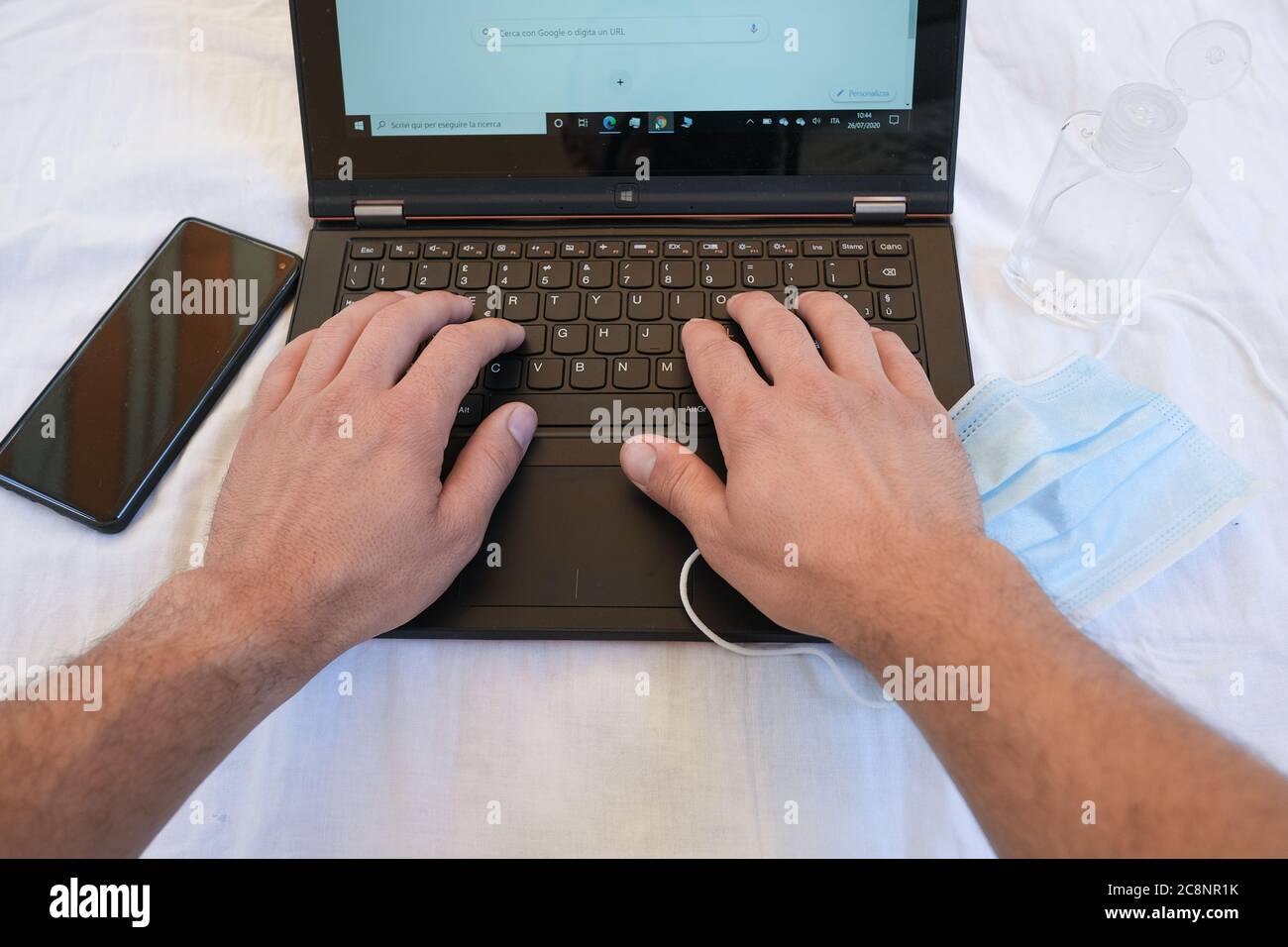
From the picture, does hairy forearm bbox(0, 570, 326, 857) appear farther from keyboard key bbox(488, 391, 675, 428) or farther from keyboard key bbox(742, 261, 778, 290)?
keyboard key bbox(742, 261, 778, 290)

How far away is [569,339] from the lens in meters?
0.63

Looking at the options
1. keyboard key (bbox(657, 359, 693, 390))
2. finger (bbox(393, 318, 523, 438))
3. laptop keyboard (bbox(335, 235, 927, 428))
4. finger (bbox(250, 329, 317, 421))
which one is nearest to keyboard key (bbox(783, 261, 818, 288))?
laptop keyboard (bbox(335, 235, 927, 428))

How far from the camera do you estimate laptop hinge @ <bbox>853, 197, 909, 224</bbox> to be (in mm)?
673

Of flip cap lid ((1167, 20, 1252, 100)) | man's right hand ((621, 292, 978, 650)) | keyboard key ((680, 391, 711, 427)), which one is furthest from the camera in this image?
flip cap lid ((1167, 20, 1252, 100))

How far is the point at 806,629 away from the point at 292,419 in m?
0.34

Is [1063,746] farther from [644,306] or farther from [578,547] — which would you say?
[644,306]

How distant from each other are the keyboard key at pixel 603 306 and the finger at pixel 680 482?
4.7 inches

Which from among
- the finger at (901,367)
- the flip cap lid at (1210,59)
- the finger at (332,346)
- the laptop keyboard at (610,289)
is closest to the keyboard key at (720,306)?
the laptop keyboard at (610,289)

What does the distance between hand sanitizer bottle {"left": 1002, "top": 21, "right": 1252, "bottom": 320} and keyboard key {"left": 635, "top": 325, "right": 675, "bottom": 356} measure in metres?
0.28

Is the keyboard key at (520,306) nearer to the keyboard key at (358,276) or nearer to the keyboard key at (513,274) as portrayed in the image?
the keyboard key at (513,274)

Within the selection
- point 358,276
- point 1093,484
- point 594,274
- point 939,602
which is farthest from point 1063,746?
point 358,276

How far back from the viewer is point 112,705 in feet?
1.46

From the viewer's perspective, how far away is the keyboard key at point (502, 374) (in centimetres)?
61
